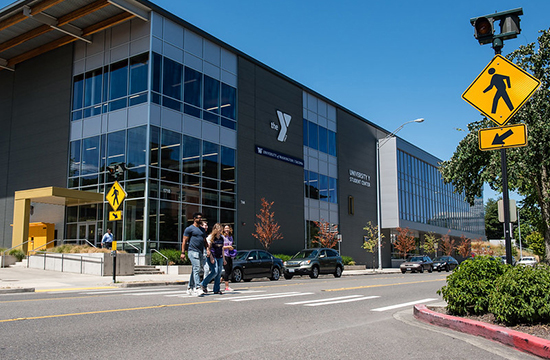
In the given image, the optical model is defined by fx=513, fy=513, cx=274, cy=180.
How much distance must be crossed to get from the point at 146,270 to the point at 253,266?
660 cm

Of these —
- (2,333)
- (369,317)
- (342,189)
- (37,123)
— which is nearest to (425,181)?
(342,189)

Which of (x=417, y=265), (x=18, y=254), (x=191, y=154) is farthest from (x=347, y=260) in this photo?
(x=18, y=254)

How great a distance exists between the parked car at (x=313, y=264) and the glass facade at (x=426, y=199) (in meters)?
27.1

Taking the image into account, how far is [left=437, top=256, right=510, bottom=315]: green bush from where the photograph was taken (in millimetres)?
8195

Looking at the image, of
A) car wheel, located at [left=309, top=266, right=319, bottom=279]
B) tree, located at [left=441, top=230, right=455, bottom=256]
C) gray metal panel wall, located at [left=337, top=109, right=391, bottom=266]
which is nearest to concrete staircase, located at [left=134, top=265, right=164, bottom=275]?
car wheel, located at [left=309, top=266, right=319, bottom=279]

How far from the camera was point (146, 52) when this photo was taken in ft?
95.3

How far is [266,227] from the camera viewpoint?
34.1 m

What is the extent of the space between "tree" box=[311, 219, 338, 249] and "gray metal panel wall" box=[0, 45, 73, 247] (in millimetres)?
19208

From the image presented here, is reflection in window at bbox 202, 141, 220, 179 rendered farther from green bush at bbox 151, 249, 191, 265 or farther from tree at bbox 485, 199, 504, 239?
tree at bbox 485, 199, 504, 239

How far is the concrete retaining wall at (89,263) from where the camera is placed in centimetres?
2319

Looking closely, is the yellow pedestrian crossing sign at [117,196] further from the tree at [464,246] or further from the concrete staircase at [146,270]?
the tree at [464,246]

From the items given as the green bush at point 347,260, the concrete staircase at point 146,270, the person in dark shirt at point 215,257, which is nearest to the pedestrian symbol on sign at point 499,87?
the person in dark shirt at point 215,257

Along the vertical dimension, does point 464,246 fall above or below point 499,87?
below

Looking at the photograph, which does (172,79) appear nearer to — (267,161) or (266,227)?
(267,161)
